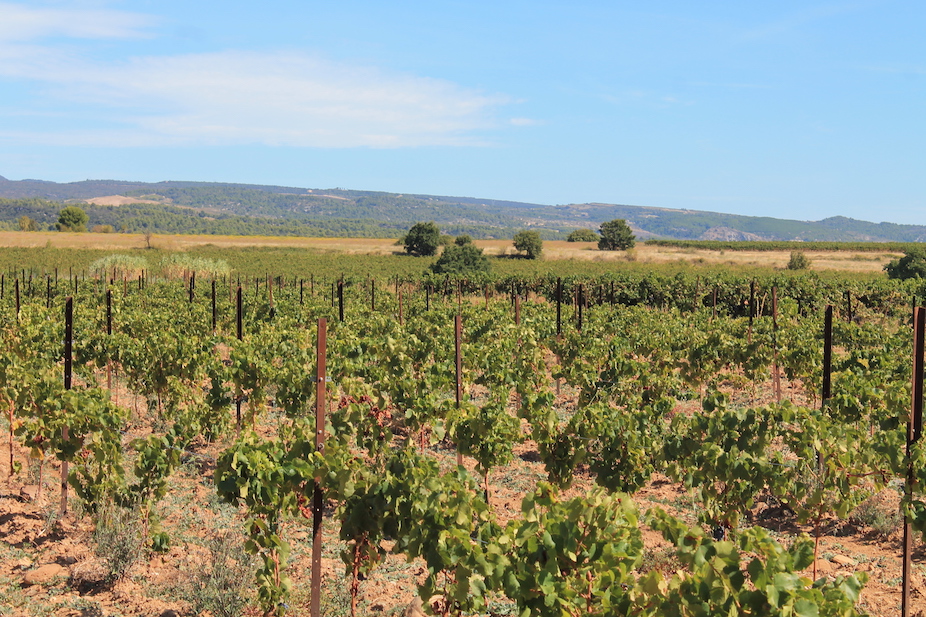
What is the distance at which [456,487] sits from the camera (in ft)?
16.7

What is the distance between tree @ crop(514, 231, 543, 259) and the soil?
5701cm

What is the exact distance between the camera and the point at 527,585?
13.9ft

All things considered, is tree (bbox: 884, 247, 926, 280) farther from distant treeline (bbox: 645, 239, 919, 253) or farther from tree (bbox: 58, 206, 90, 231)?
tree (bbox: 58, 206, 90, 231)

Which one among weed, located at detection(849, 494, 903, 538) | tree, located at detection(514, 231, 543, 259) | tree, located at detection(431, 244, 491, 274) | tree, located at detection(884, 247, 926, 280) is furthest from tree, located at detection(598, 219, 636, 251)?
weed, located at detection(849, 494, 903, 538)

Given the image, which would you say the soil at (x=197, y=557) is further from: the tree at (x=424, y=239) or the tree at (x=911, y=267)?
the tree at (x=424, y=239)

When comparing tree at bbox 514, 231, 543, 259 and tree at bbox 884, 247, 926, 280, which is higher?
tree at bbox 514, 231, 543, 259

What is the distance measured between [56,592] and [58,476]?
11.9 feet

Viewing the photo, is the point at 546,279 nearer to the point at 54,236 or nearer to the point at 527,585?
the point at 527,585

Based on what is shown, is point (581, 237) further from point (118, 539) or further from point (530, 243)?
point (118, 539)

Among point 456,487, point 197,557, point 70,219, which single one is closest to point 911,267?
point 456,487

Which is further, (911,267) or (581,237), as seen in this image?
(581,237)

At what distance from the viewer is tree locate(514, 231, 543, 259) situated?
65.9m

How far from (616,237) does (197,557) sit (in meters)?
75.6

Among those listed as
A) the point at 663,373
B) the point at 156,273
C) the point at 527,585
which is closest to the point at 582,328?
the point at 663,373
